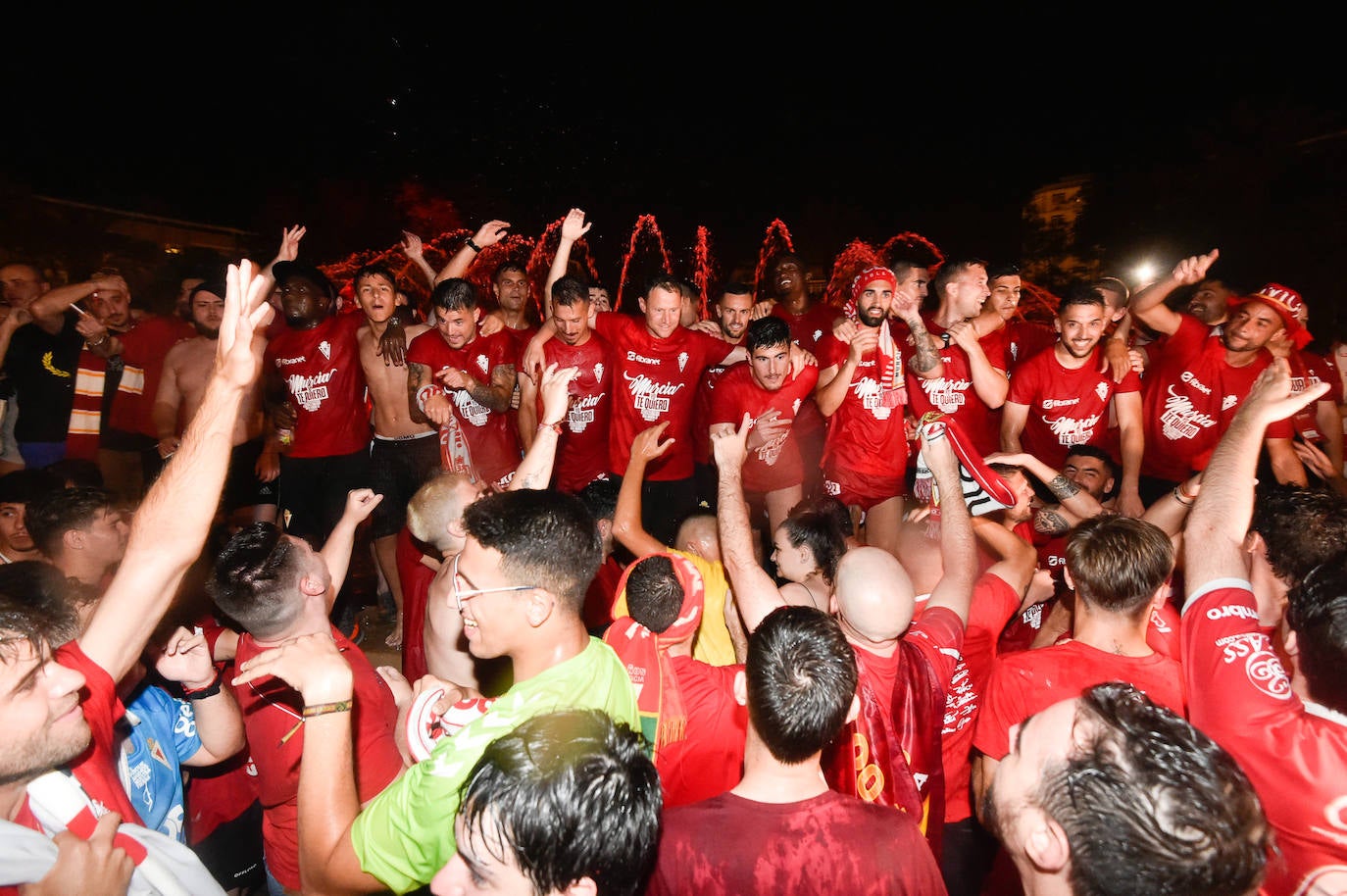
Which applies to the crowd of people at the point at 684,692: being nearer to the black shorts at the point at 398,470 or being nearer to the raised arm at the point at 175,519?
the raised arm at the point at 175,519

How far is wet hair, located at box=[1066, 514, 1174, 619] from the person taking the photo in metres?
2.25

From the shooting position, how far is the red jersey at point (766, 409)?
18.7 ft

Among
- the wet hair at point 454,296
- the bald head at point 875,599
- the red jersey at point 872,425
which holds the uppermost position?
the wet hair at point 454,296

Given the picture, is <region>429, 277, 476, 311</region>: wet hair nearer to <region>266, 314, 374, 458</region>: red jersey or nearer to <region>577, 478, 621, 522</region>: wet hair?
<region>266, 314, 374, 458</region>: red jersey

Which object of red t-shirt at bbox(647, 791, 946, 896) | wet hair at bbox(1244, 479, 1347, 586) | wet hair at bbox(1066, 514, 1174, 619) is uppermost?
wet hair at bbox(1244, 479, 1347, 586)

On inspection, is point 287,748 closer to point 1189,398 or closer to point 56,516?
point 56,516

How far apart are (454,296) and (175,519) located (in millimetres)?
3841

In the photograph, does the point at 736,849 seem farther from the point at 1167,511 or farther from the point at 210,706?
the point at 1167,511

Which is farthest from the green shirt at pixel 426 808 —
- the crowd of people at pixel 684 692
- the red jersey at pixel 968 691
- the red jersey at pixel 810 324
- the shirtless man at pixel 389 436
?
the red jersey at pixel 810 324

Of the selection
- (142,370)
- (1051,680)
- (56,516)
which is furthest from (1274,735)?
(142,370)

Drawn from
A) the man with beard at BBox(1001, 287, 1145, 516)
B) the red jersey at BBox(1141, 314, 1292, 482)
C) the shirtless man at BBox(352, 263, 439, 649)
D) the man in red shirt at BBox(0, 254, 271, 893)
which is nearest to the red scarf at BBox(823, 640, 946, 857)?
the man in red shirt at BBox(0, 254, 271, 893)

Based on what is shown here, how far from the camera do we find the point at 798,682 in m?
1.70

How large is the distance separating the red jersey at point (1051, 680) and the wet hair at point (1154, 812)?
87cm

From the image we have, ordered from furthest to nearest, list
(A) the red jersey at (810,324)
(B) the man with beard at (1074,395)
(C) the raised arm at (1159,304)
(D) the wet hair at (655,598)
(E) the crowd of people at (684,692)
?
(A) the red jersey at (810,324) → (C) the raised arm at (1159,304) → (B) the man with beard at (1074,395) → (D) the wet hair at (655,598) → (E) the crowd of people at (684,692)
